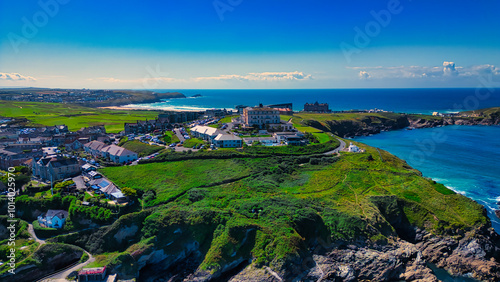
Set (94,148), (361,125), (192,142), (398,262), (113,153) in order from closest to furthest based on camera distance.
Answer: (398,262), (113,153), (94,148), (192,142), (361,125)

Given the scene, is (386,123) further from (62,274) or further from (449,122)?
(62,274)

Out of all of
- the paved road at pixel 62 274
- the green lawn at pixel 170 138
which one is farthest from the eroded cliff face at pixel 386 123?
the paved road at pixel 62 274

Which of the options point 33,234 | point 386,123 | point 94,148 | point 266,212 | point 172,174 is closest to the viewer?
point 33,234

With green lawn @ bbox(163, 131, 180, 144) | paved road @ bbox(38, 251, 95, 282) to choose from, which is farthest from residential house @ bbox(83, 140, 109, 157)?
paved road @ bbox(38, 251, 95, 282)

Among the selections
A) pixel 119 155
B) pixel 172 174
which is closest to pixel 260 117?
pixel 172 174

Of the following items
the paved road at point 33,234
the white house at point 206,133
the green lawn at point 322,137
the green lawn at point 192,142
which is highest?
the white house at point 206,133

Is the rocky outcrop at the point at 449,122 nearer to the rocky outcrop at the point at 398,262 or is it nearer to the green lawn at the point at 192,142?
the green lawn at the point at 192,142

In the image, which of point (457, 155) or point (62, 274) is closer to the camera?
point (62, 274)

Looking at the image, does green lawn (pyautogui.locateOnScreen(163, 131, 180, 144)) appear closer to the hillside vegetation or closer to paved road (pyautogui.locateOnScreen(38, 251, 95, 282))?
the hillside vegetation
